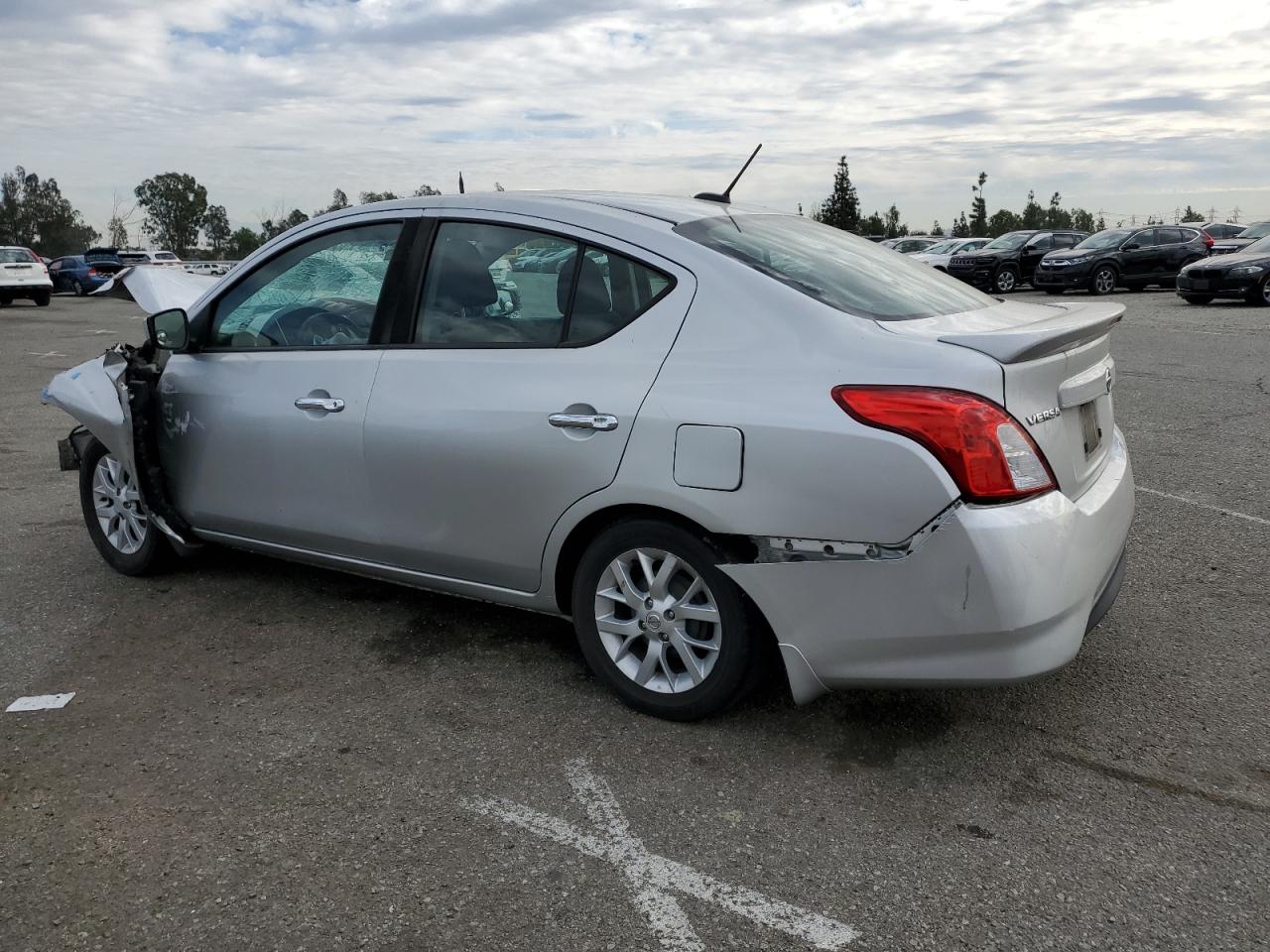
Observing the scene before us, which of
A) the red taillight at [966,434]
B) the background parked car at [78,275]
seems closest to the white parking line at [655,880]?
→ the red taillight at [966,434]

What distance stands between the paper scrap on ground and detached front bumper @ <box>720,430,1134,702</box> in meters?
2.34

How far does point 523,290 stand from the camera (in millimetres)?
3773

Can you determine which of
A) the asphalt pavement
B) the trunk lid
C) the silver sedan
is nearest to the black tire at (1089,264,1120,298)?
the asphalt pavement

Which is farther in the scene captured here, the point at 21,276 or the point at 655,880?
the point at 21,276

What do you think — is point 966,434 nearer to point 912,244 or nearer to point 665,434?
point 665,434

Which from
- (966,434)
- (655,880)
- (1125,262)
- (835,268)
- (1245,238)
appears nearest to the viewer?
(655,880)

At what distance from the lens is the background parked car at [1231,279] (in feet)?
63.6

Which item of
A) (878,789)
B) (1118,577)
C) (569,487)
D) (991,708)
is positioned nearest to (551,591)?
(569,487)

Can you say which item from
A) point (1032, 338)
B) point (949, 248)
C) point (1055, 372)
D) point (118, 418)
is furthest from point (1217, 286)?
point (118, 418)

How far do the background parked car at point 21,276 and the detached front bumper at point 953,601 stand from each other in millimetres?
29578

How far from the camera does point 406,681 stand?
3.90m

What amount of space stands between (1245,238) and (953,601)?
1133 inches

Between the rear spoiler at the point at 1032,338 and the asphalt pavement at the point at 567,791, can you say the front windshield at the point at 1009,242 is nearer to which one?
the asphalt pavement at the point at 567,791

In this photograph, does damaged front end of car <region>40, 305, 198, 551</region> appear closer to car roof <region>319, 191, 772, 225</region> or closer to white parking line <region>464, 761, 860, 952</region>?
car roof <region>319, 191, 772, 225</region>
